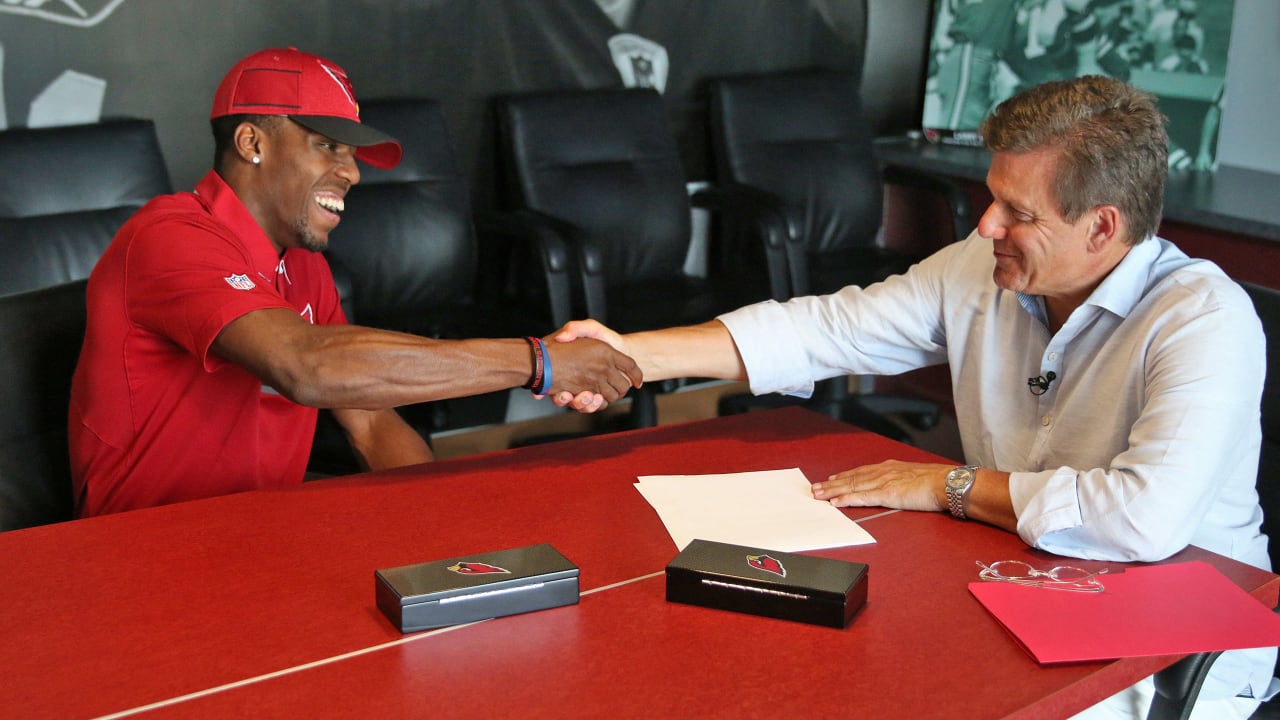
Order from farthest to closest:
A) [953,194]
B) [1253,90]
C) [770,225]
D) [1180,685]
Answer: [1253,90] → [953,194] → [770,225] → [1180,685]

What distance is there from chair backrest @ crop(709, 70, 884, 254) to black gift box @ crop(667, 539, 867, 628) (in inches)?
101

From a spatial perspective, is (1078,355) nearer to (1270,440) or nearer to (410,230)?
(1270,440)

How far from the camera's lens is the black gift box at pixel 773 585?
4.52 ft

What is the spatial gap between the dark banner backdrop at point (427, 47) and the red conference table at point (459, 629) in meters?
1.92

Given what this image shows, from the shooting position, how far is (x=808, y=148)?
4039 millimetres

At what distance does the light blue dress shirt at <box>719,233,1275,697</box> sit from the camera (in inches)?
62.7

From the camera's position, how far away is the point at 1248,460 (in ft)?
5.83

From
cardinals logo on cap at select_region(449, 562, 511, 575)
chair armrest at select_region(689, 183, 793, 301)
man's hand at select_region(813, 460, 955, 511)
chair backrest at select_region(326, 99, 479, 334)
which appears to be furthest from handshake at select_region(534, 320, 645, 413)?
chair armrest at select_region(689, 183, 793, 301)

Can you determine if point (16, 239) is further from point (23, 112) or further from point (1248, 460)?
point (1248, 460)

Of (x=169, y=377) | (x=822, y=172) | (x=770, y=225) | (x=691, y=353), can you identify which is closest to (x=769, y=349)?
(x=691, y=353)

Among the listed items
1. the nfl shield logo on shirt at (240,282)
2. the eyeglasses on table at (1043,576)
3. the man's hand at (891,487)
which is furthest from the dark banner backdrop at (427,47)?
the eyeglasses on table at (1043,576)

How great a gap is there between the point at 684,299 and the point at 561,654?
225cm

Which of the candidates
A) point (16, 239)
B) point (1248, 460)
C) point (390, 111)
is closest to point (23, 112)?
point (16, 239)

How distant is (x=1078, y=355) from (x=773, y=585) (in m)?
0.75
